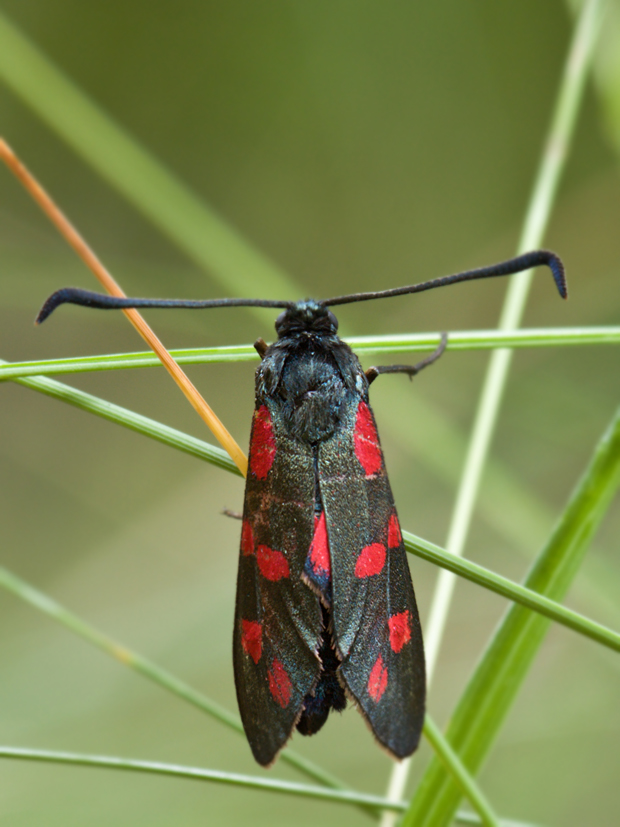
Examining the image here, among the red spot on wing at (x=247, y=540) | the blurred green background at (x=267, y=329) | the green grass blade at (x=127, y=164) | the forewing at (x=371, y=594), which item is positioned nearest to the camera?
the forewing at (x=371, y=594)

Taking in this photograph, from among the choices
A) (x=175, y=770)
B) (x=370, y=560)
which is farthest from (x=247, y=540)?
(x=175, y=770)

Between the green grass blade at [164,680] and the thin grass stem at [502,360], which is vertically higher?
the thin grass stem at [502,360]

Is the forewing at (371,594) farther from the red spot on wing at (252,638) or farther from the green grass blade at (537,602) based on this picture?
the green grass blade at (537,602)

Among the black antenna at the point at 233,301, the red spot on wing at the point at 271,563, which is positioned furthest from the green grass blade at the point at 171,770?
the black antenna at the point at 233,301

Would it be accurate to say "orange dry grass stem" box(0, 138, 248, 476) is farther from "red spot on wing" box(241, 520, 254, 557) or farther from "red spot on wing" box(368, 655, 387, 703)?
"red spot on wing" box(368, 655, 387, 703)

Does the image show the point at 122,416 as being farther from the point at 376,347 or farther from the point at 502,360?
the point at 502,360

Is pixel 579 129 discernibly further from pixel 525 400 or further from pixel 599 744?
pixel 599 744

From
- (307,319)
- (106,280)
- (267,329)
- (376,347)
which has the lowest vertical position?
(106,280)
